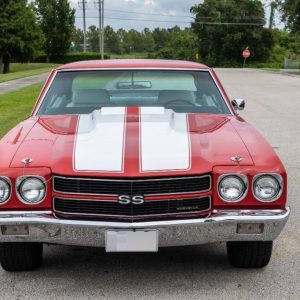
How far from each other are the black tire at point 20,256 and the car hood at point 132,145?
60cm

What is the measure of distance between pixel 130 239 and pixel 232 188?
28.0 inches

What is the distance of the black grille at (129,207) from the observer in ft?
11.2

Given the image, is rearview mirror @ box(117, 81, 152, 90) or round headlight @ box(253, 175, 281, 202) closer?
round headlight @ box(253, 175, 281, 202)

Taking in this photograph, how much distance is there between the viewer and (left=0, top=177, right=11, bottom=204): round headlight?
3.47m

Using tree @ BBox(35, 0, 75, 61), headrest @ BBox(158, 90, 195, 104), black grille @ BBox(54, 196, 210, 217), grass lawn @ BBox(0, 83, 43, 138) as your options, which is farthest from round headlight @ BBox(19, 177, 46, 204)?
tree @ BBox(35, 0, 75, 61)

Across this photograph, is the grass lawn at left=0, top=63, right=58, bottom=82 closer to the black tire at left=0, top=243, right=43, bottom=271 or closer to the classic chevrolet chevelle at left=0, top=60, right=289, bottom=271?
the black tire at left=0, top=243, right=43, bottom=271

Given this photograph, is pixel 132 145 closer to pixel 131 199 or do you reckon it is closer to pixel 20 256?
pixel 131 199

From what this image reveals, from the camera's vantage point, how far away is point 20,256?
12.5 ft

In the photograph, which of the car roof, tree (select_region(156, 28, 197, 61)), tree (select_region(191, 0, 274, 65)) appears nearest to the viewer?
the car roof

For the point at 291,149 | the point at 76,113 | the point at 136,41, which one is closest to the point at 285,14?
the point at 291,149

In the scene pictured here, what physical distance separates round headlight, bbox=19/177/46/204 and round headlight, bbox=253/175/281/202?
4.35ft

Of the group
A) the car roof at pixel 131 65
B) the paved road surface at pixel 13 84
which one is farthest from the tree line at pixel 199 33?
the car roof at pixel 131 65

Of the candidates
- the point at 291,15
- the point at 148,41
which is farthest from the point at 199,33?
the point at 148,41

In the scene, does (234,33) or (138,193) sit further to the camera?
(234,33)
